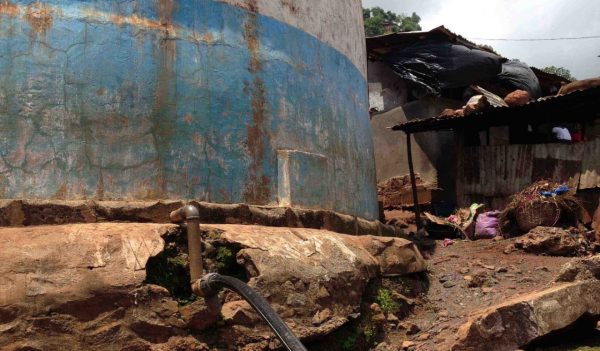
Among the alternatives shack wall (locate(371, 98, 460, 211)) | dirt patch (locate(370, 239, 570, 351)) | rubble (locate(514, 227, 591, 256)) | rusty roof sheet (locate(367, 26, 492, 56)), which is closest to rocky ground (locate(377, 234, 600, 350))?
dirt patch (locate(370, 239, 570, 351))

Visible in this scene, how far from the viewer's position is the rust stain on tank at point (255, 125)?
17.2 feet

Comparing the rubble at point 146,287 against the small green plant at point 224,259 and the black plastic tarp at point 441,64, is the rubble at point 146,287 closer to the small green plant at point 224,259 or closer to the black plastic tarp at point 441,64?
the small green plant at point 224,259

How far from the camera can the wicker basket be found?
30.9 feet

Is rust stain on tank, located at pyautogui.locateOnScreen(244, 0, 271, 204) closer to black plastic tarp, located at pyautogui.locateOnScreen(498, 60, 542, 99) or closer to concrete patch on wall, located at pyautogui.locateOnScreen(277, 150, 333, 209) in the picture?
concrete patch on wall, located at pyautogui.locateOnScreen(277, 150, 333, 209)

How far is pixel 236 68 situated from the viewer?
5.29 meters

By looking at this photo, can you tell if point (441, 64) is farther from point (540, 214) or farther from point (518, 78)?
point (540, 214)

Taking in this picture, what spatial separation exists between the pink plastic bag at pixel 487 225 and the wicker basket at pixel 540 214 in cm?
66

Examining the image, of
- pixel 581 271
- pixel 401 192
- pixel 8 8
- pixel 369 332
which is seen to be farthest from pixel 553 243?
pixel 8 8

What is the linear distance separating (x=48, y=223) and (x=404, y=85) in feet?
33.3

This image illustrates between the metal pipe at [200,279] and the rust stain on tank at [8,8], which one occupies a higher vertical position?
the rust stain on tank at [8,8]

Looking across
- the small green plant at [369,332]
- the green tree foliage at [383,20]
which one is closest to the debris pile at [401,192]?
the small green plant at [369,332]

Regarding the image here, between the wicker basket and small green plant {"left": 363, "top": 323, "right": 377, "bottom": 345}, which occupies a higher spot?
the wicker basket

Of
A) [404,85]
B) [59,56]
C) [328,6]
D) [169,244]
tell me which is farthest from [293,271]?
[404,85]

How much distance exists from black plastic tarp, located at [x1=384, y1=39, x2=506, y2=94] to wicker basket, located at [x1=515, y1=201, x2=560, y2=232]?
3863 millimetres
